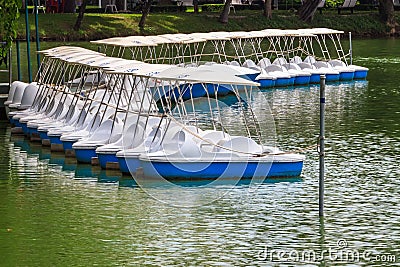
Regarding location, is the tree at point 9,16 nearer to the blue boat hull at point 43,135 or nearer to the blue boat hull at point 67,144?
the blue boat hull at point 43,135

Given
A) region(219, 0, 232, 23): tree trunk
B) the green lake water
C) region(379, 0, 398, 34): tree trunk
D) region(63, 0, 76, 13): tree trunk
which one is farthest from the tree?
region(379, 0, 398, 34): tree trunk

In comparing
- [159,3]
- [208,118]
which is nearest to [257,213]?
[208,118]

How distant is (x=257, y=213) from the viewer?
18.1 meters

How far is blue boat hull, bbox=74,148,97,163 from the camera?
2242 centimetres

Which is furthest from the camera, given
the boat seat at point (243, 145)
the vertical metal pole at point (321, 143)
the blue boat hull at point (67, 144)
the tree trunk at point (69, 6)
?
the tree trunk at point (69, 6)

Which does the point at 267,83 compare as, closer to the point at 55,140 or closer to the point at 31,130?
the point at 31,130

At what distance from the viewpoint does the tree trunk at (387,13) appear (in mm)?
72688

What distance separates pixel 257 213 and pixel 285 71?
24.2 metres

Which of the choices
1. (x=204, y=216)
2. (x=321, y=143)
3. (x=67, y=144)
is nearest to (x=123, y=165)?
(x=67, y=144)

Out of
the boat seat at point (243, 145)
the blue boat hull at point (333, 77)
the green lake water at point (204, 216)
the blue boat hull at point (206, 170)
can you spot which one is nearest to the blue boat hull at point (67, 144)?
the green lake water at point (204, 216)

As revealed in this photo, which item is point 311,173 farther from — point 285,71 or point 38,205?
point 285,71

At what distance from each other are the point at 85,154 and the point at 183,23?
43.8 metres

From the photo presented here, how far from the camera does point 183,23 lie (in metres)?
65.8

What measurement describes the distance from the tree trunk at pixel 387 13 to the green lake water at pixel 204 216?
47.7m
